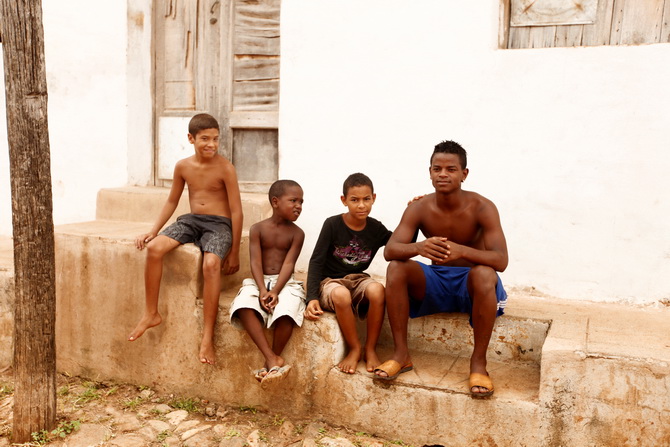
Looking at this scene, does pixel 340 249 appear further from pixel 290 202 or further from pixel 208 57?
pixel 208 57

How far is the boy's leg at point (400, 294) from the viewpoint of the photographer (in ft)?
10.8

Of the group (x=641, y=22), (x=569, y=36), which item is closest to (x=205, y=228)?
(x=569, y=36)

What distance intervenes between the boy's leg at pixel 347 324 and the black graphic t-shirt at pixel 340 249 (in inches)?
8.5

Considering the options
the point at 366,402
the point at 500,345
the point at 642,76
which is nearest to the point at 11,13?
the point at 366,402

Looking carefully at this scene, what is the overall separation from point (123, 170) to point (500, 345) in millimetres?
3282

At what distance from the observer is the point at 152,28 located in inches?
204

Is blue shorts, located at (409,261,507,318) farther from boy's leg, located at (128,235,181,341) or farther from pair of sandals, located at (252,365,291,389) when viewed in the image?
boy's leg, located at (128,235,181,341)

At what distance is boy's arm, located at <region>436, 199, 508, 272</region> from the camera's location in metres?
3.14

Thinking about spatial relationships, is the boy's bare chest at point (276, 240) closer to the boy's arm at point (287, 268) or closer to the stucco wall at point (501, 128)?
the boy's arm at point (287, 268)

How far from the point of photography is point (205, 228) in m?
3.86

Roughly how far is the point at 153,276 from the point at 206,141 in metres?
0.86

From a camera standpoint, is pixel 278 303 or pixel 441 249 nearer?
pixel 441 249

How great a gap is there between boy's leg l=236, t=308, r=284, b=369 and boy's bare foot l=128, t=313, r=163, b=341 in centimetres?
57

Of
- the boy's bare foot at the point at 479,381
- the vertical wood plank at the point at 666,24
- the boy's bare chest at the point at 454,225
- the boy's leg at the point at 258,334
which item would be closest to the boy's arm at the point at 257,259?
the boy's leg at the point at 258,334
